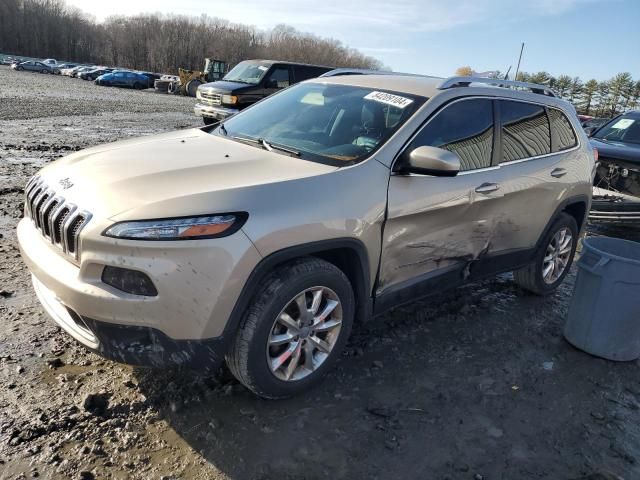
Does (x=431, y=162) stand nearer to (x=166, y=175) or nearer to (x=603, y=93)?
(x=166, y=175)

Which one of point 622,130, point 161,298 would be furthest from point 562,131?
point 622,130

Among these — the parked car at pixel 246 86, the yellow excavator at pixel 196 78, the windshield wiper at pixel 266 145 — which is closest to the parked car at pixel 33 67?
the yellow excavator at pixel 196 78

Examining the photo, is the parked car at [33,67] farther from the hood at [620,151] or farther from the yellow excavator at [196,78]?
the hood at [620,151]

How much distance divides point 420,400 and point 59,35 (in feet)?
355

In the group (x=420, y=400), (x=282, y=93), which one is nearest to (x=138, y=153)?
(x=282, y=93)

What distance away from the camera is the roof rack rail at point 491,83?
370cm

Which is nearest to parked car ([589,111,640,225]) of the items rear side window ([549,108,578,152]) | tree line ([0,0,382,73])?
rear side window ([549,108,578,152])

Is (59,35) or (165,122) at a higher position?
(59,35)

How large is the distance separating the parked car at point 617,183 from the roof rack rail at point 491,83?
110 inches

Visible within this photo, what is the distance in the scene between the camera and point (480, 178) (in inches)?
146

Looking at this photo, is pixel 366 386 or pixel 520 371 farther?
pixel 520 371

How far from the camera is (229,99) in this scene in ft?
47.5

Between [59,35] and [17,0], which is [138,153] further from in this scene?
[17,0]

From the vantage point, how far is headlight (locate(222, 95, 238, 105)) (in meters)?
14.4
